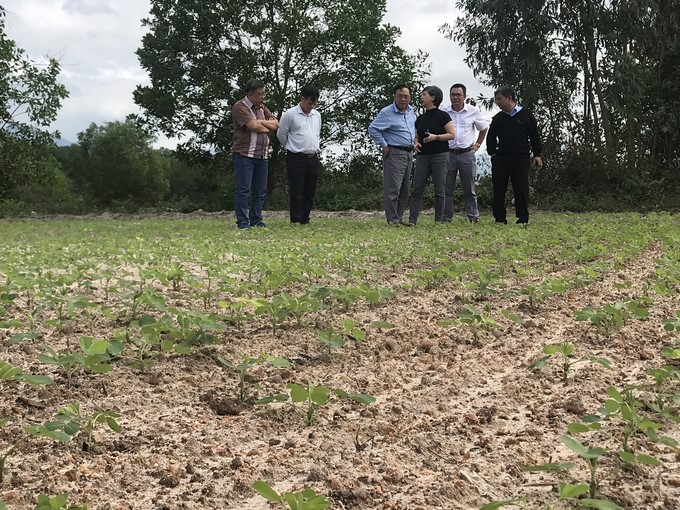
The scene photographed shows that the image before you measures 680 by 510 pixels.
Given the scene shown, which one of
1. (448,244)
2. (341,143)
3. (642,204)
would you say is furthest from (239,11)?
(448,244)

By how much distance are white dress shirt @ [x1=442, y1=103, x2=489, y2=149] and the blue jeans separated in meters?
2.88

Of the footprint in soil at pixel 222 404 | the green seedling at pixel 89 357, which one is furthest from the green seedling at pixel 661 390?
the green seedling at pixel 89 357

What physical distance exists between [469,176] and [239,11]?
1483 centimetres

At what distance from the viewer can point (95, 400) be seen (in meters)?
2.16

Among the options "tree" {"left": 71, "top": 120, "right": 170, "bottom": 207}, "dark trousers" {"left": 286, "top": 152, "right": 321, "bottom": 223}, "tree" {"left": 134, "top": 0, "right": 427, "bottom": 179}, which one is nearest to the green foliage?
"tree" {"left": 134, "top": 0, "right": 427, "bottom": 179}

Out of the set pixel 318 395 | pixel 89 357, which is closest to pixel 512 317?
pixel 318 395

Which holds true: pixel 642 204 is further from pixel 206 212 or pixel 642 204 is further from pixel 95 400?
pixel 95 400

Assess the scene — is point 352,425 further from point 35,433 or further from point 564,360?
point 564,360

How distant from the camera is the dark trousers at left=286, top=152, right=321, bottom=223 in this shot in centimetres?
991

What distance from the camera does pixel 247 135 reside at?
9.41 metres

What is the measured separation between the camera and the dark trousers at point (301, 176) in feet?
32.5

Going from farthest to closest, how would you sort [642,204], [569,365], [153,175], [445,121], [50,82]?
[153,175]
[50,82]
[642,204]
[445,121]
[569,365]

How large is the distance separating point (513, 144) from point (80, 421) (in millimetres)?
8387

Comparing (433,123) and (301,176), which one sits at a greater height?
(433,123)
